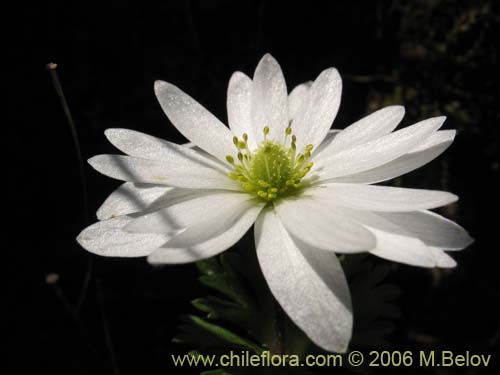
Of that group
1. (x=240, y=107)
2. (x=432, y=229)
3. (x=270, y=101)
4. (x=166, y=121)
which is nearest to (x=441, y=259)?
(x=432, y=229)

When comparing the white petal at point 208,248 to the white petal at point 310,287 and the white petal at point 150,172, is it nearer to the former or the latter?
the white petal at point 310,287

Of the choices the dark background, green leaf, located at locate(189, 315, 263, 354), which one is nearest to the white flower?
green leaf, located at locate(189, 315, 263, 354)

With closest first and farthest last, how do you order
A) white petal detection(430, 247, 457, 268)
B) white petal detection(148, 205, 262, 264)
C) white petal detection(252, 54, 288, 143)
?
1. white petal detection(148, 205, 262, 264)
2. white petal detection(430, 247, 457, 268)
3. white petal detection(252, 54, 288, 143)

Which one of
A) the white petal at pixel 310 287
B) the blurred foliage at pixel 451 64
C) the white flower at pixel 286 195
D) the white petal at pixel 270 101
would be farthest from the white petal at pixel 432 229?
the blurred foliage at pixel 451 64

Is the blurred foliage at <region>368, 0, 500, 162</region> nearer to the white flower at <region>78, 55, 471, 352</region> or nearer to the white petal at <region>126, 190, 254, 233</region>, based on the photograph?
the white flower at <region>78, 55, 471, 352</region>

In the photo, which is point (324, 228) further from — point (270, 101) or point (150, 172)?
point (270, 101)

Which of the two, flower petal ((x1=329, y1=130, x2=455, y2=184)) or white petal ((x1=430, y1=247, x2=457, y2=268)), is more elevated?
flower petal ((x1=329, y1=130, x2=455, y2=184))
